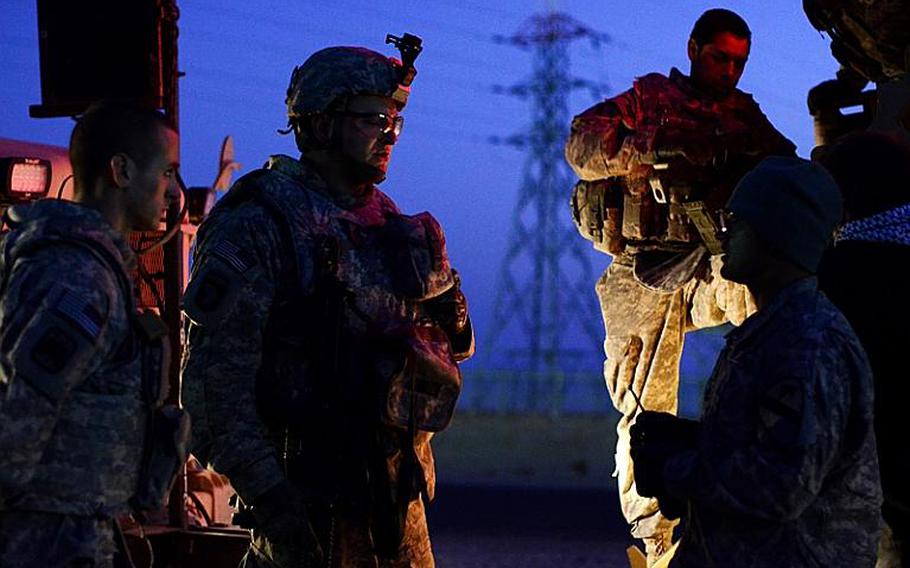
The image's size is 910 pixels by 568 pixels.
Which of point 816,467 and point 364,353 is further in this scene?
point 364,353

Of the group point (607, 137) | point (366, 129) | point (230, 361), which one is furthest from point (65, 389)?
point (607, 137)

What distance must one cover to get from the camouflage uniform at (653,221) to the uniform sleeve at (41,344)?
13.7 feet

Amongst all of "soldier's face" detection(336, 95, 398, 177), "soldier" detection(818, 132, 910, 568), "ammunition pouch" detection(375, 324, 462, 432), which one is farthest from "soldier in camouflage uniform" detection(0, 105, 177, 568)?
"soldier" detection(818, 132, 910, 568)

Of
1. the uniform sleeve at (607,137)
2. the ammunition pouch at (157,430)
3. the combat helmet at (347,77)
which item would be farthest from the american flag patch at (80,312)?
the uniform sleeve at (607,137)

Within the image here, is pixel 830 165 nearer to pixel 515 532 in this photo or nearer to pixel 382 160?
pixel 382 160

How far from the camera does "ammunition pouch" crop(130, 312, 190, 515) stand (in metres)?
4.06

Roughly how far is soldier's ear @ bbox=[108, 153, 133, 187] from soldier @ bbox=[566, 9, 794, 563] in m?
3.86

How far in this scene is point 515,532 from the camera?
15.3m

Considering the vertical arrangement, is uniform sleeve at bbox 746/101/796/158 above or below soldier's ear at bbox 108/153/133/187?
above

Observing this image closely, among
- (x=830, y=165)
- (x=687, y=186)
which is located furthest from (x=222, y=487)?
(x=830, y=165)

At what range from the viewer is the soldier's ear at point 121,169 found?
13.6 feet

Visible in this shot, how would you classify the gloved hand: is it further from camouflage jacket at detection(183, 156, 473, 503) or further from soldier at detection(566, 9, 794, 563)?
soldier at detection(566, 9, 794, 563)

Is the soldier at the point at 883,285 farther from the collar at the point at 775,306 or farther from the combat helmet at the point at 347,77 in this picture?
the combat helmet at the point at 347,77

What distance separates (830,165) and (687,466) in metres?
1.43
